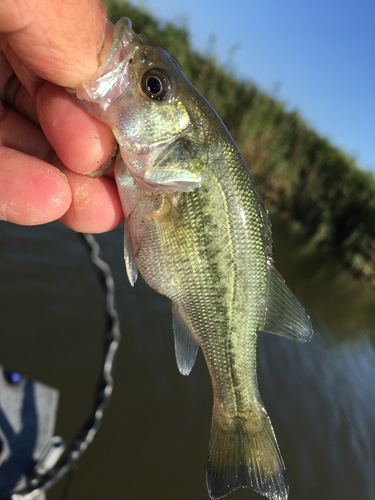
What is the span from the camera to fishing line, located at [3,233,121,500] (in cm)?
236

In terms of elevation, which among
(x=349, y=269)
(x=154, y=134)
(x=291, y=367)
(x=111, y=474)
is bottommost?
(x=111, y=474)

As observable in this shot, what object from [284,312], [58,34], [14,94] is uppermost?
[58,34]

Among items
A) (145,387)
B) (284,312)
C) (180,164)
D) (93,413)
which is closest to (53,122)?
(180,164)

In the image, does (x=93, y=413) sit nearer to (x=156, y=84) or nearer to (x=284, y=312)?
(x=284, y=312)

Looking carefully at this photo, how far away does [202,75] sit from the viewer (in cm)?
1015

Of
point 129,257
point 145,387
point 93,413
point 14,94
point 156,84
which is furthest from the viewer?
point 145,387

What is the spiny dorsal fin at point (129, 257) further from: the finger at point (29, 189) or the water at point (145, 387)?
the water at point (145, 387)

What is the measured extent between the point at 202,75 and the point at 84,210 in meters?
9.99

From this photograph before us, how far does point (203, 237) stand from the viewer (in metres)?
1.68

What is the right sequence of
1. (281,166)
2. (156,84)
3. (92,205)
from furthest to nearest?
(281,166) < (92,205) < (156,84)

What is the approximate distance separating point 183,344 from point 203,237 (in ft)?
2.34

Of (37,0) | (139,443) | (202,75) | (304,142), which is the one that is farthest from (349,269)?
(37,0)

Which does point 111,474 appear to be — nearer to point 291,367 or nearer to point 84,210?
point 84,210

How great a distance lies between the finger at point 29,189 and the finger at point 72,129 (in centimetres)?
18
